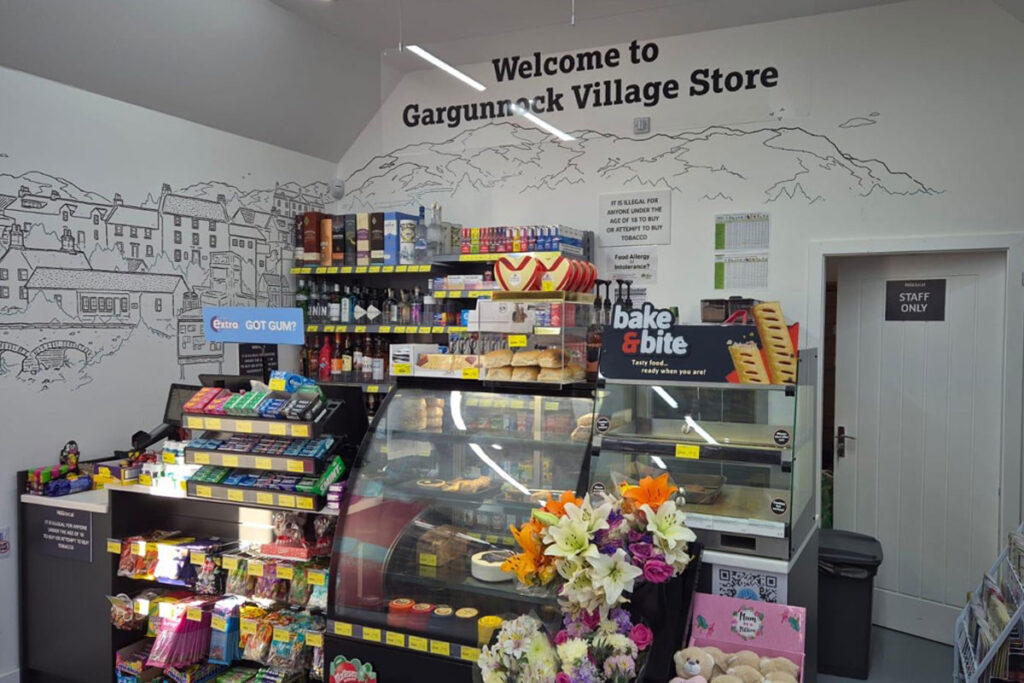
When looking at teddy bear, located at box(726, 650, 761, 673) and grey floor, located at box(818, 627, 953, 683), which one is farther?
grey floor, located at box(818, 627, 953, 683)

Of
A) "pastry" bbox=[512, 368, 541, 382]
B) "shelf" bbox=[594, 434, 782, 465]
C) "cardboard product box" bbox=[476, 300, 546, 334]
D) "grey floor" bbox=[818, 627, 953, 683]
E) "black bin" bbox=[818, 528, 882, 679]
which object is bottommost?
"grey floor" bbox=[818, 627, 953, 683]

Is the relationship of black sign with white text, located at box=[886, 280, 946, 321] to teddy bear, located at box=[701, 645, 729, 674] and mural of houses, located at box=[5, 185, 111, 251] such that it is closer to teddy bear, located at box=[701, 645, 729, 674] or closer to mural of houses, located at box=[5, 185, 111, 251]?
teddy bear, located at box=[701, 645, 729, 674]

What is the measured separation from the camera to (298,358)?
6.63 metres

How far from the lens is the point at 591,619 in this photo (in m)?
1.96

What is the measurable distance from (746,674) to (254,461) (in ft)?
7.34

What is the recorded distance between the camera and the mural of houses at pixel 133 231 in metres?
4.89

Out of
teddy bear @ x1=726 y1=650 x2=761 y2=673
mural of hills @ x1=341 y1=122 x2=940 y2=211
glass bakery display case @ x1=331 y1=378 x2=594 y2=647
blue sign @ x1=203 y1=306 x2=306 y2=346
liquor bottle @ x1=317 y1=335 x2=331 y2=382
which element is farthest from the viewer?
liquor bottle @ x1=317 y1=335 x2=331 y2=382

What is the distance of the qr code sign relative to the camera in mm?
2797

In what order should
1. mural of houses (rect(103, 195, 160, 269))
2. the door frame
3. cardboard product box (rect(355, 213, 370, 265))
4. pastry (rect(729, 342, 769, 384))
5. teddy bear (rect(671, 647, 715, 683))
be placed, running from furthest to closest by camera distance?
cardboard product box (rect(355, 213, 370, 265)) → mural of houses (rect(103, 195, 160, 269)) → the door frame → pastry (rect(729, 342, 769, 384)) → teddy bear (rect(671, 647, 715, 683))

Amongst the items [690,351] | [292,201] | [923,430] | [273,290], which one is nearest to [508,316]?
[690,351]

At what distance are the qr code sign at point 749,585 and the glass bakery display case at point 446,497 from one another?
0.61 meters

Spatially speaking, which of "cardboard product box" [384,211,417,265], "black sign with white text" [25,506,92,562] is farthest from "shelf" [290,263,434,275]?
"black sign with white text" [25,506,92,562]

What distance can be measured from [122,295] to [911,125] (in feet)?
16.8

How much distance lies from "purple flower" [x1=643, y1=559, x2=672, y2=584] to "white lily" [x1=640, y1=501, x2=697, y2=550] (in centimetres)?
5
